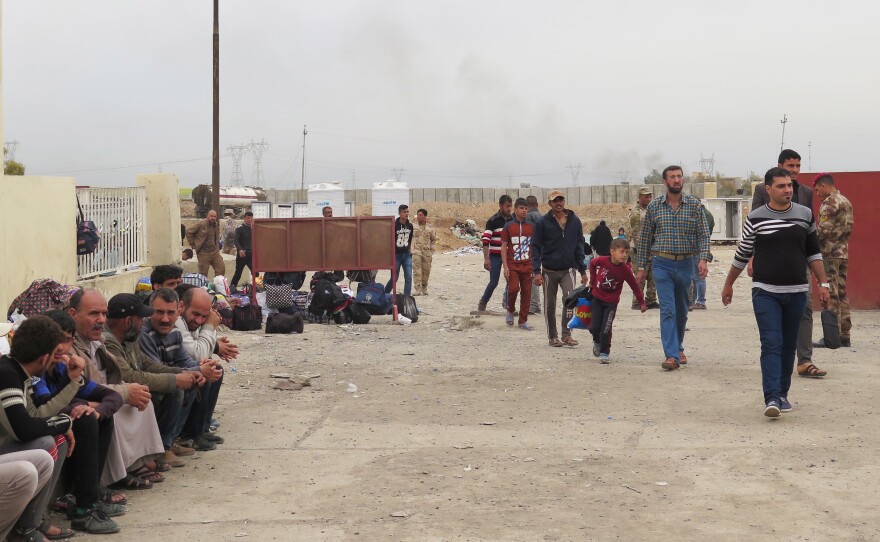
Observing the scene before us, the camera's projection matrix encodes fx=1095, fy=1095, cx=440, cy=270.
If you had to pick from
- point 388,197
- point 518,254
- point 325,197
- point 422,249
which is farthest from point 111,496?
point 325,197

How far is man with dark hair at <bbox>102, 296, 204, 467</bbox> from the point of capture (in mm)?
6520

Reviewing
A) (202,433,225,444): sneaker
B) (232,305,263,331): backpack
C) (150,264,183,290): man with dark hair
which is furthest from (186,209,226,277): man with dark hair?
(202,433,225,444): sneaker

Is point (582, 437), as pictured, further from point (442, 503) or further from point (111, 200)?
point (111, 200)

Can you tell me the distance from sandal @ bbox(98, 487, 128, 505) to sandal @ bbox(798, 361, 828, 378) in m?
6.50

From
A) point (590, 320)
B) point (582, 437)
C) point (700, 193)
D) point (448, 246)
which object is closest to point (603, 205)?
point (700, 193)

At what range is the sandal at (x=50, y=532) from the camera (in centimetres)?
541

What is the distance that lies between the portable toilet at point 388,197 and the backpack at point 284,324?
18752 mm

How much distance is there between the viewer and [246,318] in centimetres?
1491

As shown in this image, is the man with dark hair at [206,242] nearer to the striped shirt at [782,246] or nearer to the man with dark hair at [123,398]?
the striped shirt at [782,246]

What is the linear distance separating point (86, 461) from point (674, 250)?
665 cm

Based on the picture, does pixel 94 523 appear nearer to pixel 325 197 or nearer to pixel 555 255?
pixel 555 255

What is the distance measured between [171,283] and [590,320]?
17.6ft

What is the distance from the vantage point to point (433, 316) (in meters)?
17.7

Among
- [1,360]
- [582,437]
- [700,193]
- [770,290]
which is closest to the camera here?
[1,360]
